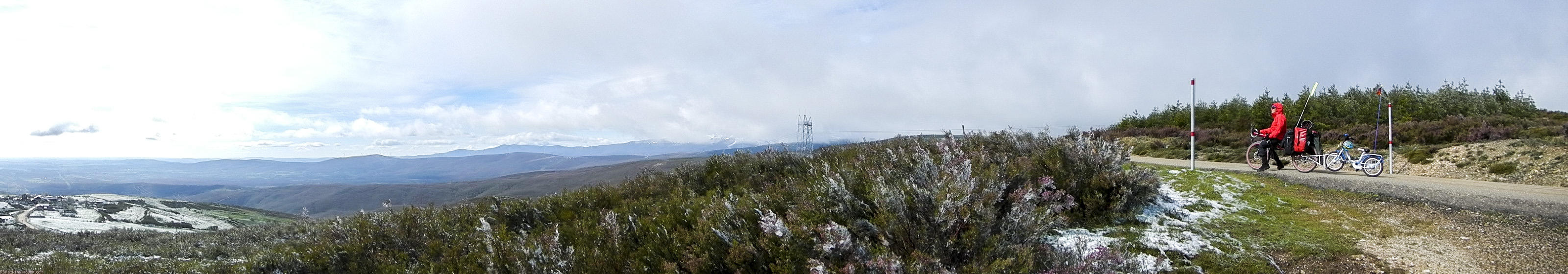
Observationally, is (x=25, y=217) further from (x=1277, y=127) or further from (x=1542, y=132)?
(x=1542, y=132)

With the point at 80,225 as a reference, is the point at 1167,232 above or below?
above

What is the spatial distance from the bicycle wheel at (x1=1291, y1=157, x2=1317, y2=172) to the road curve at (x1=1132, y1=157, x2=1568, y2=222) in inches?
37.3

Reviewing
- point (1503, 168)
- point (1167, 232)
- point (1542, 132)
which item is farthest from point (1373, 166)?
point (1542, 132)

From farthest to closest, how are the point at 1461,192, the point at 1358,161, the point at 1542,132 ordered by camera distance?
the point at 1542,132 < the point at 1358,161 < the point at 1461,192

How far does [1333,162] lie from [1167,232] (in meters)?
9.44

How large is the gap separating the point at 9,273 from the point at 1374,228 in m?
14.4

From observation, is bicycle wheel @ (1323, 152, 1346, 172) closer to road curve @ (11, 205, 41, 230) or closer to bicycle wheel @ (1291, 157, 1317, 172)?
bicycle wheel @ (1291, 157, 1317, 172)

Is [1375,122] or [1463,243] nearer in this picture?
[1463,243]

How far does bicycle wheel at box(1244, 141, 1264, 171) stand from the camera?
11023 mm

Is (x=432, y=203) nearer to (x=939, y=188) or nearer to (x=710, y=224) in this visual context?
(x=710, y=224)

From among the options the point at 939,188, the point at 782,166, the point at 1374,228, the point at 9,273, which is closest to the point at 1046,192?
the point at 939,188

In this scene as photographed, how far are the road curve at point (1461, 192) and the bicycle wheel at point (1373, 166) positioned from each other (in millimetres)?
592

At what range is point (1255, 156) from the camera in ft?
38.5

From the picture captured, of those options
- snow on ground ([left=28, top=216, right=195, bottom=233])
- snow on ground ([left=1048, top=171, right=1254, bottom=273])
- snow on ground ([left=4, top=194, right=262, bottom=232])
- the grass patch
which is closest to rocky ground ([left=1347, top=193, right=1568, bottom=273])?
the grass patch
